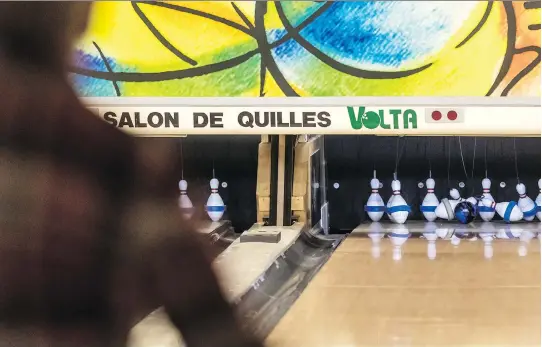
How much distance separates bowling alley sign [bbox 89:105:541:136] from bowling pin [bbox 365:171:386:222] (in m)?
1.44

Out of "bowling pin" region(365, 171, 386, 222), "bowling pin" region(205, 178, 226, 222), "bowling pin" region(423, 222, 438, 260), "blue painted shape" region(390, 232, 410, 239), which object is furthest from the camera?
"bowling pin" region(365, 171, 386, 222)

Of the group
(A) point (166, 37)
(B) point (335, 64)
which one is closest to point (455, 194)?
(B) point (335, 64)

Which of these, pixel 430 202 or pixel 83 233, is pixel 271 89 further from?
pixel 430 202

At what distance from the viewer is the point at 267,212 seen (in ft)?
8.54

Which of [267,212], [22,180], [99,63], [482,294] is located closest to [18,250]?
[22,180]

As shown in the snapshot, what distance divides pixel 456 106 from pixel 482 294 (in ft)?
1.74

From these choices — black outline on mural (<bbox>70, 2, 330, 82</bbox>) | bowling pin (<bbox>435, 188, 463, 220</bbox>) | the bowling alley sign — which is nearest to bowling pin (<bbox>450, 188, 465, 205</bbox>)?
bowling pin (<bbox>435, 188, 463, 220</bbox>)

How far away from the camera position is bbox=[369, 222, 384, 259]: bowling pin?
2260mm

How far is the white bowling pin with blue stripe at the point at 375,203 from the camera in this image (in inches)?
112

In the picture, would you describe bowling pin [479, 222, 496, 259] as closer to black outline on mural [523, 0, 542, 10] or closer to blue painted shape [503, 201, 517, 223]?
blue painted shape [503, 201, 517, 223]

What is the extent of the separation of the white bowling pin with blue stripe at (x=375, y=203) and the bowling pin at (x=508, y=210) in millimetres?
406

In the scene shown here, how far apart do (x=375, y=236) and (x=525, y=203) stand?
26.3 inches

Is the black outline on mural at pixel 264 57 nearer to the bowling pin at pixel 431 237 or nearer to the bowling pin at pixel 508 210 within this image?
the bowling pin at pixel 431 237

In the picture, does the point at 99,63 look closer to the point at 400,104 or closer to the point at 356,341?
the point at 400,104
